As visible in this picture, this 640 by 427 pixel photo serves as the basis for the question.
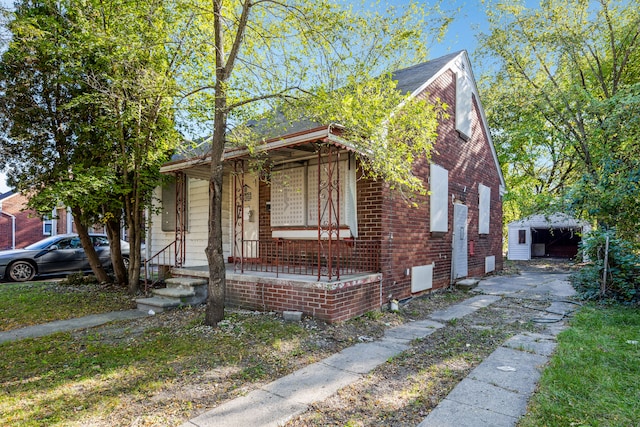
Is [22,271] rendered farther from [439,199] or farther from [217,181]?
[439,199]

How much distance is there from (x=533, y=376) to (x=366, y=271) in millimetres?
3085

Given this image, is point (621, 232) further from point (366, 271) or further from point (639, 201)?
point (366, 271)

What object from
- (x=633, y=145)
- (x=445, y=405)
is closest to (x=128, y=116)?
(x=445, y=405)

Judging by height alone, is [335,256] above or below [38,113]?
below

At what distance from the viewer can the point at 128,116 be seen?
6.24 meters

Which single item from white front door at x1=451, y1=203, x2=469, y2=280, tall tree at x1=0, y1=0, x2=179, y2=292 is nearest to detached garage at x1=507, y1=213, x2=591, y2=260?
white front door at x1=451, y1=203, x2=469, y2=280

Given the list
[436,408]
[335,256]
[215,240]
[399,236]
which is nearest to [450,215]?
[399,236]

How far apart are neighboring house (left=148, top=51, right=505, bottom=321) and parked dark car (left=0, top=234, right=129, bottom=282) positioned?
3074mm

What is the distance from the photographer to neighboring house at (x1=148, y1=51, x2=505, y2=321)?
221 inches

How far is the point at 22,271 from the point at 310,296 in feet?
34.3

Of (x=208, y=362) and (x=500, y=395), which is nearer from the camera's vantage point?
(x=500, y=395)

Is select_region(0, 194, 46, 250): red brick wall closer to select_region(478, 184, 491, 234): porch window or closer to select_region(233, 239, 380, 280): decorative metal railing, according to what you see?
select_region(233, 239, 380, 280): decorative metal railing

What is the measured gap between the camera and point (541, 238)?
75.5 feet

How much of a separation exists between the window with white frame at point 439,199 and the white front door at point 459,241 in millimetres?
557
